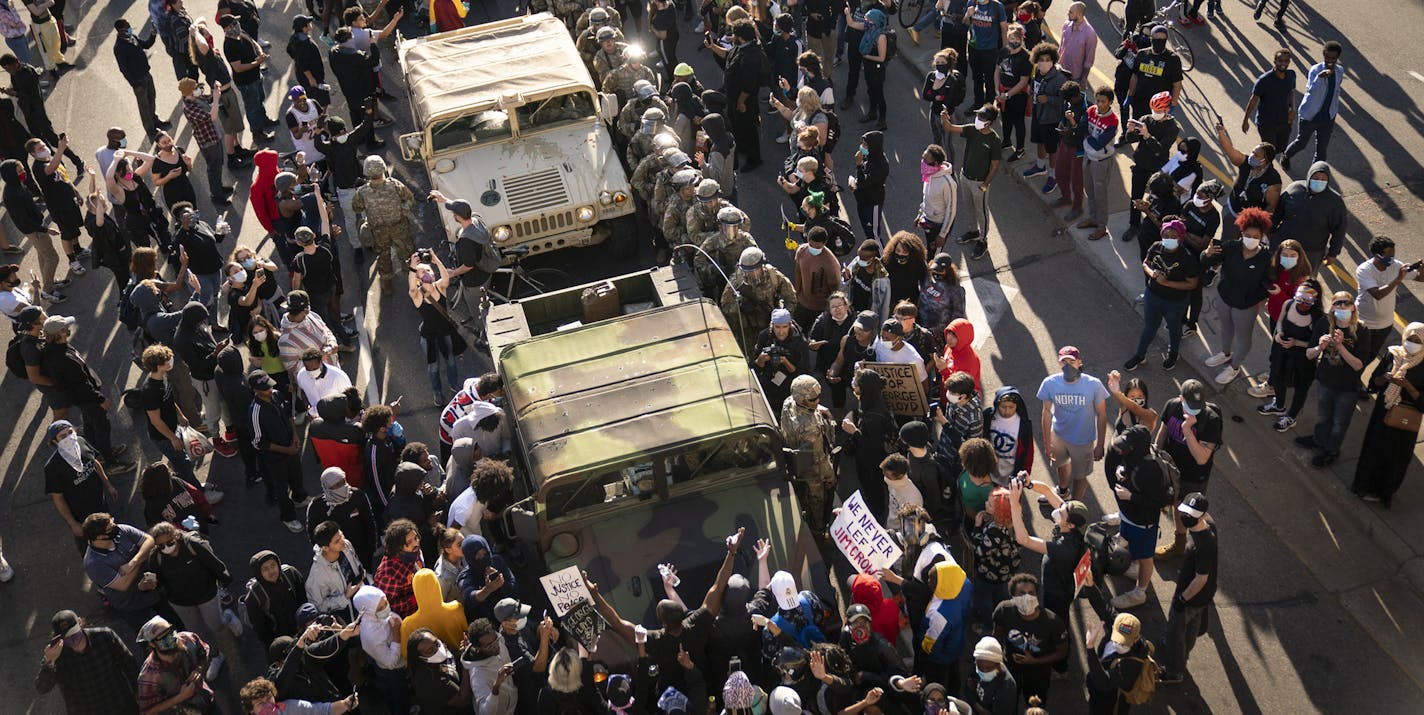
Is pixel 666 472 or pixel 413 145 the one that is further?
pixel 413 145

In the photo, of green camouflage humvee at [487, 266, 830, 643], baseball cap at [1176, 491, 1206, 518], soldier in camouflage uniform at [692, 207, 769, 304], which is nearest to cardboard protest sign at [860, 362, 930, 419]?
green camouflage humvee at [487, 266, 830, 643]

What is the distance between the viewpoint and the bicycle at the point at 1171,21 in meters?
17.8

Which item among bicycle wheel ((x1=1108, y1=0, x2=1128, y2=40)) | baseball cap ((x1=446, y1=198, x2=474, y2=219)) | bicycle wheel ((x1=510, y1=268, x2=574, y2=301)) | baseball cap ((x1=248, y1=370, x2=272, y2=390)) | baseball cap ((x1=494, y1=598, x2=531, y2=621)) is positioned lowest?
bicycle wheel ((x1=510, y1=268, x2=574, y2=301))

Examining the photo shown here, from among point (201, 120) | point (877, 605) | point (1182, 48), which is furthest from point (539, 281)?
point (1182, 48)

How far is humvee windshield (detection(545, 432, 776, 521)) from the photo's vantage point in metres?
9.64

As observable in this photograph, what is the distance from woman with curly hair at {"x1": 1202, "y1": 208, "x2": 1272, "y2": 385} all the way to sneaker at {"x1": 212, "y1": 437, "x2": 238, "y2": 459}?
9464mm

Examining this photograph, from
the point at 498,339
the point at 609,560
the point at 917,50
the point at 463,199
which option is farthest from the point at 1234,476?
the point at 917,50

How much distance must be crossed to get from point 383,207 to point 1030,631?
8451mm

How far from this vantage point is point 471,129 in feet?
48.7

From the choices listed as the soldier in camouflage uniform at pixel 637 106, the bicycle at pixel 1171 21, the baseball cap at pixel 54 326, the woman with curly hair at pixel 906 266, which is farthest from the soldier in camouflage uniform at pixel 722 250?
the bicycle at pixel 1171 21

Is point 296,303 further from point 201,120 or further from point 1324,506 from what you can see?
point 1324,506

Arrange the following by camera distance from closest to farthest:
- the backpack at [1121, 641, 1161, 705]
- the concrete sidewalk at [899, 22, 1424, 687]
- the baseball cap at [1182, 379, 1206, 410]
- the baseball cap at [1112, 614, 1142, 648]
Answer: the baseball cap at [1112, 614, 1142, 648]
the backpack at [1121, 641, 1161, 705]
the baseball cap at [1182, 379, 1206, 410]
the concrete sidewalk at [899, 22, 1424, 687]

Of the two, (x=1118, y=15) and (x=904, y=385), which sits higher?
(x=904, y=385)

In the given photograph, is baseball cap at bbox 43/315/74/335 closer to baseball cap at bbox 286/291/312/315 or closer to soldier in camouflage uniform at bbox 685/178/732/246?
baseball cap at bbox 286/291/312/315
